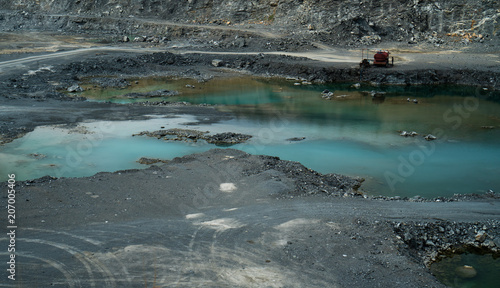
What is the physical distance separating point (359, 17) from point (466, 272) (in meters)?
34.5

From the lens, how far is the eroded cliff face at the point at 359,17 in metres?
39.9

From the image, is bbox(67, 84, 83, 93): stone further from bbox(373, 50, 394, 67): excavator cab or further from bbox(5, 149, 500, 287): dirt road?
bbox(373, 50, 394, 67): excavator cab

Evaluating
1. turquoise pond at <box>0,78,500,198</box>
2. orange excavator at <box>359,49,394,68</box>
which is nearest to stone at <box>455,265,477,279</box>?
turquoise pond at <box>0,78,500,198</box>

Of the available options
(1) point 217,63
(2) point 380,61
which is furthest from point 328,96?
(1) point 217,63

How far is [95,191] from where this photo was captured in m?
13.8

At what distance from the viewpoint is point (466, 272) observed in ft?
35.8

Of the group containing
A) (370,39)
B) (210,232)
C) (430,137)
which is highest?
(370,39)

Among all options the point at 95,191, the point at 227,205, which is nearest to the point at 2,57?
the point at 95,191

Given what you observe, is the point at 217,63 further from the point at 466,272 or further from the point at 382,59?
the point at 466,272

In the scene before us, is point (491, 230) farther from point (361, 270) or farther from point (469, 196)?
point (361, 270)

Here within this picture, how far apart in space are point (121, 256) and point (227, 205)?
377 centimetres

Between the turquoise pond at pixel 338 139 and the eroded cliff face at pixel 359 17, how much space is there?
1231cm

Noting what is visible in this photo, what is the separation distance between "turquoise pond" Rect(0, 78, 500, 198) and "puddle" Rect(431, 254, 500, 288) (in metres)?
4.22

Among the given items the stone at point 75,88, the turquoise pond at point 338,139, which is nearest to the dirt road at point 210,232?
the turquoise pond at point 338,139
